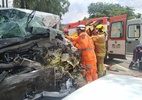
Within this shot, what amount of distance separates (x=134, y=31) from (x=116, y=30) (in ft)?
9.49

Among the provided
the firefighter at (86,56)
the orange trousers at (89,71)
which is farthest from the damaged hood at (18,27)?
the orange trousers at (89,71)

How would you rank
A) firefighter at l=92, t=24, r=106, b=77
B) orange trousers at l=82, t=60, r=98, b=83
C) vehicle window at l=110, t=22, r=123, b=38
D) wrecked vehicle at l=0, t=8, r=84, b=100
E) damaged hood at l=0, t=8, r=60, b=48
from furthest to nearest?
vehicle window at l=110, t=22, r=123, b=38 → firefighter at l=92, t=24, r=106, b=77 → orange trousers at l=82, t=60, r=98, b=83 → damaged hood at l=0, t=8, r=60, b=48 → wrecked vehicle at l=0, t=8, r=84, b=100

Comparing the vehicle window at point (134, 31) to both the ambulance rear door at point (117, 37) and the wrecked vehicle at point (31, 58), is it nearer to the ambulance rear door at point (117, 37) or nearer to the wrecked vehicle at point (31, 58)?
the ambulance rear door at point (117, 37)

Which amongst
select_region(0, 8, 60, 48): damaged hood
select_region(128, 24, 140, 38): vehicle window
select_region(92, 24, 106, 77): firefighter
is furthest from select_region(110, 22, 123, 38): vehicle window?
select_region(0, 8, 60, 48): damaged hood

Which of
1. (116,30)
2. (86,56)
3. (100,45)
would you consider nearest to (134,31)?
(116,30)

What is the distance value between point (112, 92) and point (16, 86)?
63.9 inches

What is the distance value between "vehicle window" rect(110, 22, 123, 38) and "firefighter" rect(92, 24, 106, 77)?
3.32 m

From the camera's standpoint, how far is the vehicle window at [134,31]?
473 inches

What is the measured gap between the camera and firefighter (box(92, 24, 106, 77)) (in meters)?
A: 6.15

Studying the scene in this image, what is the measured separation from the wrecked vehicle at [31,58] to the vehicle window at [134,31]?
759 centimetres

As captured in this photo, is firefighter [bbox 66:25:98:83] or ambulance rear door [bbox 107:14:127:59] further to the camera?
ambulance rear door [bbox 107:14:127:59]

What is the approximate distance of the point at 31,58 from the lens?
159 inches

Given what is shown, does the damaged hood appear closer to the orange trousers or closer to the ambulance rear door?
the orange trousers

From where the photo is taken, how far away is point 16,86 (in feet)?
10.7
